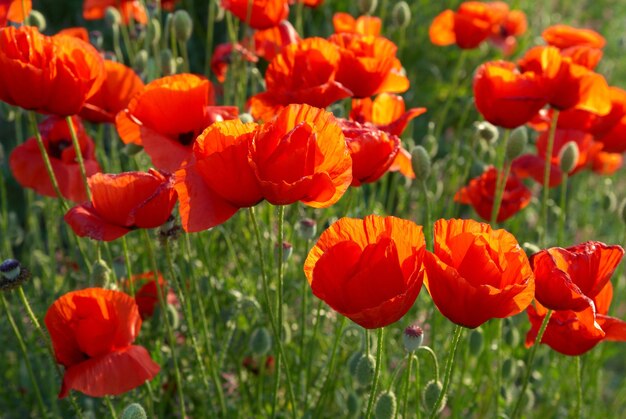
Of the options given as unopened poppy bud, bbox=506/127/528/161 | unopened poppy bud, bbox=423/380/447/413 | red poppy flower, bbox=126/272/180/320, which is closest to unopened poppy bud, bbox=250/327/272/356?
red poppy flower, bbox=126/272/180/320

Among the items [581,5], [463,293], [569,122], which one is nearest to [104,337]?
[463,293]

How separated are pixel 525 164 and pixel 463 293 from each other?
124 centimetres

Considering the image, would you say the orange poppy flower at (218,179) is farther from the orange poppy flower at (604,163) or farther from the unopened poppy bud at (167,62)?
the orange poppy flower at (604,163)

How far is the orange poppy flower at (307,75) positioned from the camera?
5.26 feet

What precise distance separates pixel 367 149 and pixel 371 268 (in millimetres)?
356

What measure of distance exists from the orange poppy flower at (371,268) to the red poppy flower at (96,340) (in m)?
0.42

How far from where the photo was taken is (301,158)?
117 centimetres

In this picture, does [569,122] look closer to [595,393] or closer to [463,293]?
[595,393]

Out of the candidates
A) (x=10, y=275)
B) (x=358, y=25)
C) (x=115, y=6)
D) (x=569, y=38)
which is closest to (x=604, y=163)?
(x=569, y=38)

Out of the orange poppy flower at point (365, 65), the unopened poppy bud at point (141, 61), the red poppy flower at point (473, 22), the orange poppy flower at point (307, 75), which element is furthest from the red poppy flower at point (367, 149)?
the red poppy flower at point (473, 22)

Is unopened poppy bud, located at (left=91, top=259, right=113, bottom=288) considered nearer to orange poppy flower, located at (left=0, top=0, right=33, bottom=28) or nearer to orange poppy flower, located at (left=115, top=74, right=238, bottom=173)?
orange poppy flower, located at (left=115, top=74, right=238, bottom=173)

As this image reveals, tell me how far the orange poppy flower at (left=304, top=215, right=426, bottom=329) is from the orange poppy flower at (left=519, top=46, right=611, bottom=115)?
2.67ft

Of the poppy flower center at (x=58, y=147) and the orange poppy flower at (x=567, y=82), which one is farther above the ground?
the orange poppy flower at (x=567, y=82)

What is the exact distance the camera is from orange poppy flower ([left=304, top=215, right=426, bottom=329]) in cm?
109
